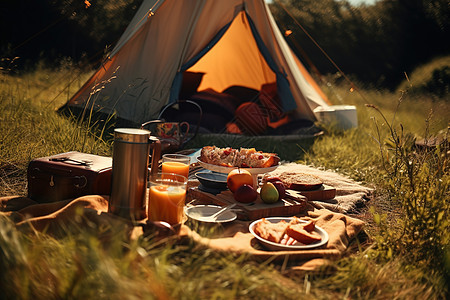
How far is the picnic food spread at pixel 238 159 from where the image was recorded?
3.12 meters

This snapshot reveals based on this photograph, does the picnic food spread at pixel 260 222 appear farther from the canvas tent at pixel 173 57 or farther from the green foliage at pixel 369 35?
the green foliage at pixel 369 35

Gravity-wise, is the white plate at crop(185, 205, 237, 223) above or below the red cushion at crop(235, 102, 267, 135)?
below

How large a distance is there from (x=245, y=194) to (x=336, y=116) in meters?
4.01

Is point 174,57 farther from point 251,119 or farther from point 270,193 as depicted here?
point 270,193

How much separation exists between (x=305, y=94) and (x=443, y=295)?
469 centimetres

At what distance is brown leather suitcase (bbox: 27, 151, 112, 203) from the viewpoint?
2.66 meters

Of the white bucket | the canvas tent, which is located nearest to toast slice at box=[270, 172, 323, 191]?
the canvas tent

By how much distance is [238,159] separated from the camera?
3189mm

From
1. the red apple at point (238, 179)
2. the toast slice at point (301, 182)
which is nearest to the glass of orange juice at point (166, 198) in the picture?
the red apple at point (238, 179)

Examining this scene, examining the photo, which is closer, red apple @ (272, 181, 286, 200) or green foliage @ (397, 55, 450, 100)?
red apple @ (272, 181, 286, 200)

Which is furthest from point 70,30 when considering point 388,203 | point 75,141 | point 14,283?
point 14,283

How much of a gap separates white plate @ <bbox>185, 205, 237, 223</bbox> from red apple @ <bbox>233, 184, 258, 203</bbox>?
0.56 ft

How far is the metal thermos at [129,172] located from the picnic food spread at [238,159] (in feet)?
2.66

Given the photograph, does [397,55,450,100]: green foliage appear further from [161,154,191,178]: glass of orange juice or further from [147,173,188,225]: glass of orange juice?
[147,173,188,225]: glass of orange juice
